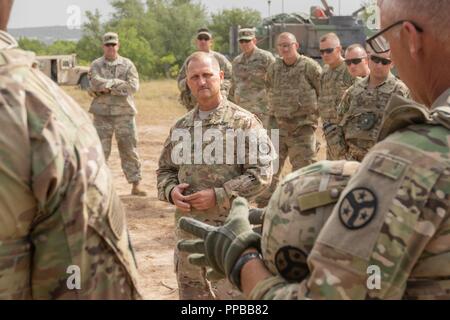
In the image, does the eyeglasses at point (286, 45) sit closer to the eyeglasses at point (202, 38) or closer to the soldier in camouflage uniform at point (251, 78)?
the soldier in camouflage uniform at point (251, 78)

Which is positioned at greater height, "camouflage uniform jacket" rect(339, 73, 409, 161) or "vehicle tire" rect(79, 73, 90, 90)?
"camouflage uniform jacket" rect(339, 73, 409, 161)

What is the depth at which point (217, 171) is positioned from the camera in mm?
4496

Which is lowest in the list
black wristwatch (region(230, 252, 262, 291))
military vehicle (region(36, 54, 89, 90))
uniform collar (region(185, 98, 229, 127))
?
military vehicle (region(36, 54, 89, 90))

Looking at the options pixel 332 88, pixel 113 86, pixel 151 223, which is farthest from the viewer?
pixel 113 86

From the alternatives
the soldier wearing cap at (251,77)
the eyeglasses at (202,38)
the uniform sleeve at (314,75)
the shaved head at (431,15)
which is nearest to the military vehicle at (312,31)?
the eyeglasses at (202,38)

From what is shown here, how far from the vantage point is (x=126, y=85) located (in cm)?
975

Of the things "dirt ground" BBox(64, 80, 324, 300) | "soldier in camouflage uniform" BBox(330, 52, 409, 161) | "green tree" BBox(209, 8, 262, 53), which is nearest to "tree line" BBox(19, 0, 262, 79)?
"green tree" BBox(209, 8, 262, 53)

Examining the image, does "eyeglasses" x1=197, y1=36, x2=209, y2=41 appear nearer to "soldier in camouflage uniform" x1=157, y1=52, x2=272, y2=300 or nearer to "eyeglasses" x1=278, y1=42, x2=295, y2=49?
"eyeglasses" x1=278, y1=42, x2=295, y2=49

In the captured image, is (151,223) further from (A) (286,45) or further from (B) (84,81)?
(B) (84,81)

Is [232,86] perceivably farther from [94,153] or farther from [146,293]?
[94,153]

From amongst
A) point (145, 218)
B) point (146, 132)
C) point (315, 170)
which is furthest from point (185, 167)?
point (146, 132)

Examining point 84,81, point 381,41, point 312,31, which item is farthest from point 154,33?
point 381,41

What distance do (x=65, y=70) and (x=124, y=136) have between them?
12.7 metres

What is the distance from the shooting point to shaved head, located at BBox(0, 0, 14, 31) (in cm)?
191
